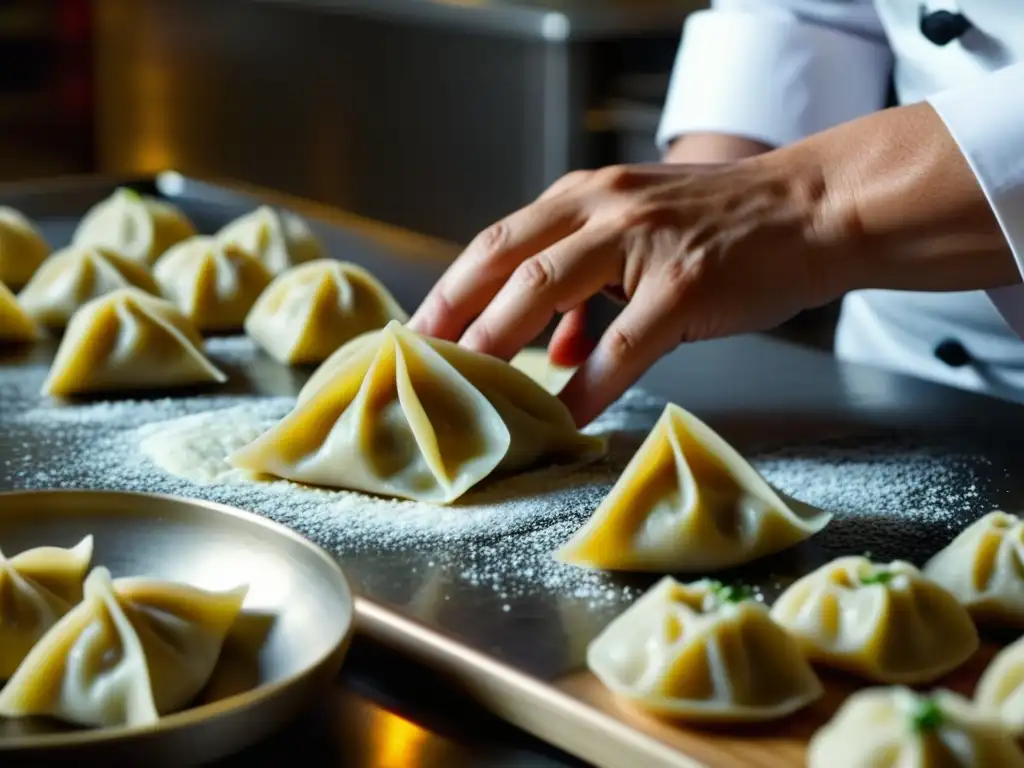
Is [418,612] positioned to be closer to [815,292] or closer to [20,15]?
[815,292]

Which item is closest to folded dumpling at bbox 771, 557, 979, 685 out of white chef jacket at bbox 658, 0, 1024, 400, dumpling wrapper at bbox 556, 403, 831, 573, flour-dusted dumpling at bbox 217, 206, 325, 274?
dumpling wrapper at bbox 556, 403, 831, 573

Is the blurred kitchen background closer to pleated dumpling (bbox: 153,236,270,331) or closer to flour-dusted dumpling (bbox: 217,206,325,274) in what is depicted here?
flour-dusted dumpling (bbox: 217,206,325,274)

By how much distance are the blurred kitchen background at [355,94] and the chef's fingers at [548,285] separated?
226 cm

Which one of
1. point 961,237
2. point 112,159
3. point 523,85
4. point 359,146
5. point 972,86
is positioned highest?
point 972,86

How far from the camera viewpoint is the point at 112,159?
5531 millimetres

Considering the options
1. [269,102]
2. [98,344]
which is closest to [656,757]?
[98,344]

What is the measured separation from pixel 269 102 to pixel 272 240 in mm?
2830

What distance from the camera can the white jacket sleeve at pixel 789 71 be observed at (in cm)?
198

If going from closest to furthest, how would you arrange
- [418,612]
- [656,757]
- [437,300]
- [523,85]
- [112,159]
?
[656,757] → [418,612] → [437,300] → [523,85] → [112,159]

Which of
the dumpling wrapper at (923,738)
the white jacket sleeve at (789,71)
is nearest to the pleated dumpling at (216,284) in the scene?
the white jacket sleeve at (789,71)

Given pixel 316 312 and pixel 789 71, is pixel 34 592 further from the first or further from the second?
pixel 789 71

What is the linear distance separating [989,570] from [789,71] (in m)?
1.10

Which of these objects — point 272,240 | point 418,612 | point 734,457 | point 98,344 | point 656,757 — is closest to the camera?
point 656,757

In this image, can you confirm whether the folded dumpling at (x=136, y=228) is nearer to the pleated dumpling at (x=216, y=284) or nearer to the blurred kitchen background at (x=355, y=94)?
the pleated dumpling at (x=216, y=284)
